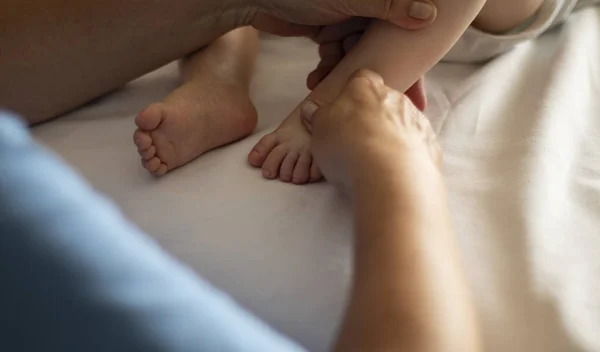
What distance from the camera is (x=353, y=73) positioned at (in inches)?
26.8

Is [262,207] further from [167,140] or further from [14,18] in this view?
[14,18]

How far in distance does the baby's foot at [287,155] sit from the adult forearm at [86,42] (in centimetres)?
18

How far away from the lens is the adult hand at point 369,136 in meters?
0.52

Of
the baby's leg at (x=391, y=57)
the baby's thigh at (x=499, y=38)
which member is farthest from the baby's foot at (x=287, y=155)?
the baby's thigh at (x=499, y=38)

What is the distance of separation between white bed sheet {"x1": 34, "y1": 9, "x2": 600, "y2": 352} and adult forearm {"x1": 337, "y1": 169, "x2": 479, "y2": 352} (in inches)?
2.6

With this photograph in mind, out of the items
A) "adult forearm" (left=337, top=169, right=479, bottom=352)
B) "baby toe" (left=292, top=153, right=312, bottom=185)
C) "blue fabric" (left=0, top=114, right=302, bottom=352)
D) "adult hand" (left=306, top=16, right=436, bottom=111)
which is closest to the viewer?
"blue fabric" (left=0, top=114, right=302, bottom=352)

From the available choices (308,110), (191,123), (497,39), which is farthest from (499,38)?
(191,123)

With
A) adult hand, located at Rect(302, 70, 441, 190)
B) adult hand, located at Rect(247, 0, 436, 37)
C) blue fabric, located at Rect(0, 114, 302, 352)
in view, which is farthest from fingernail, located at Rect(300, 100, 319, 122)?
blue fabric, located at Rect(0, 114, 302, 352)

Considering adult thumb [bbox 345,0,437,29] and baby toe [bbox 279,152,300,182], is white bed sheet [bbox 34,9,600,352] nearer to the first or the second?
baby toe [bbox 279,152,300,182]

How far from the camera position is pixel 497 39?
812mm

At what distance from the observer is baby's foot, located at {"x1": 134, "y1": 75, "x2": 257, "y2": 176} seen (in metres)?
0.64

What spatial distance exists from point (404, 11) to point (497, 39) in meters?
0.21

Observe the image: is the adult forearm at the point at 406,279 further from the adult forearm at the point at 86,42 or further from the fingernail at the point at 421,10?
Answer: the adult forearm at the point at 86,42

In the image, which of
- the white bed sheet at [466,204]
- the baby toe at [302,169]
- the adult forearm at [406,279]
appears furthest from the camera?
the baby toe at [302,169]
